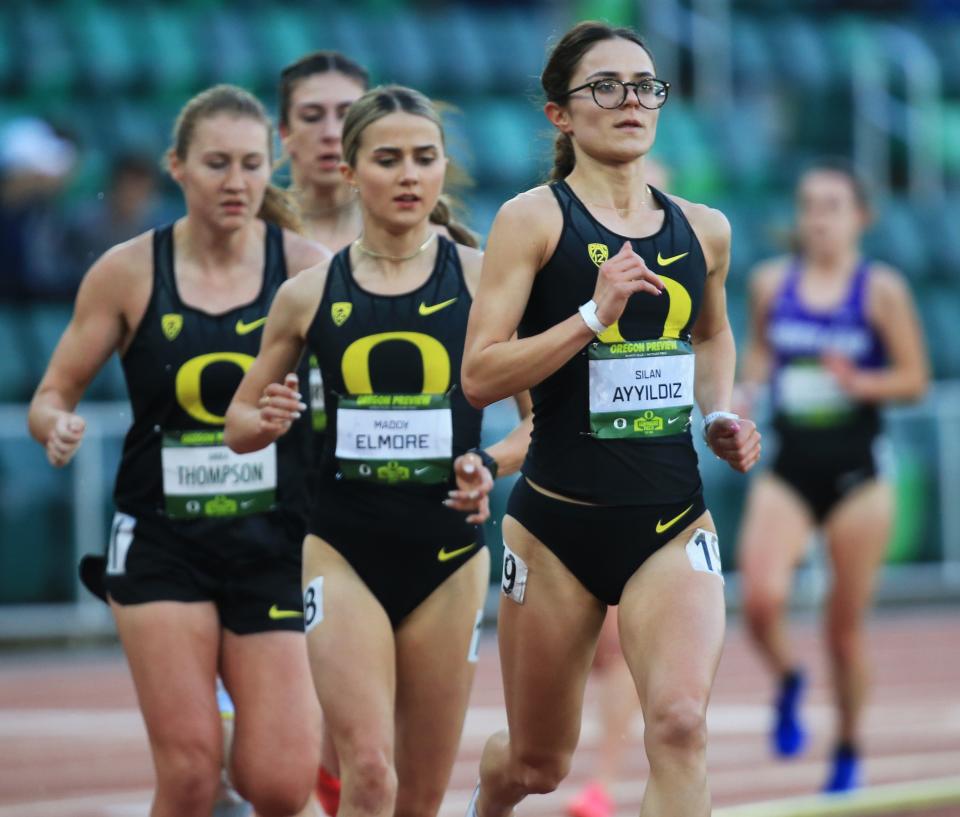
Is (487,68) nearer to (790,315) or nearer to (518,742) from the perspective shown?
(790,315)

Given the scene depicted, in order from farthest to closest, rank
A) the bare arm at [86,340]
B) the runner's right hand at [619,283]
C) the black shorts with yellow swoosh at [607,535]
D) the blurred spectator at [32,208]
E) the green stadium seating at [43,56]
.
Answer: the green stadium seating at [43,56], the blurred spectator at [32,208], the bare arm at [86,340], the black shorts with yellow swoosh at [607,535], the runner's right hand at [619,283]

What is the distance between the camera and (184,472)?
5.59 meters

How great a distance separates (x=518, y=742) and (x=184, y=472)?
1.28m

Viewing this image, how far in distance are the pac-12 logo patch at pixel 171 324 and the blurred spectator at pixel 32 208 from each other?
6.66 m

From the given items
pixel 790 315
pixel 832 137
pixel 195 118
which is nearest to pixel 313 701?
pixel 195 118

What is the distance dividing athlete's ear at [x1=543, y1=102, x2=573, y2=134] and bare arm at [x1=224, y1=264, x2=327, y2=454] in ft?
2.75

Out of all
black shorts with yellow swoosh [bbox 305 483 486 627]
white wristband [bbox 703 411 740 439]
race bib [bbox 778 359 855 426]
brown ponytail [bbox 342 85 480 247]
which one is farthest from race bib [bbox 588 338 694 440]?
race bib [bbox 778 359 855 426]

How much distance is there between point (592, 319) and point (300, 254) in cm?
156

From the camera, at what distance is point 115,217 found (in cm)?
1196

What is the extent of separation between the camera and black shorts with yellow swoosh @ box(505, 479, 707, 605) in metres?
4.86

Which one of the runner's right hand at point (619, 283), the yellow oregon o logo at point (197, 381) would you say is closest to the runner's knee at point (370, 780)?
the yellow oregon o logo at point (197, 381)

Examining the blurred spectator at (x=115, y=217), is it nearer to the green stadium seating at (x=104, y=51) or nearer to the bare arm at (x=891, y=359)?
the green stadium seating at (x=104, y=51)

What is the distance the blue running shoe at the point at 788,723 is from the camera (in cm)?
891

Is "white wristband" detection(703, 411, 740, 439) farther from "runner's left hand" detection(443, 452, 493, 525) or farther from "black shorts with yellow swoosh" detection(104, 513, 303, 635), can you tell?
"black shorts with yellow swoosh" detection(104, 513, 303, 635)
